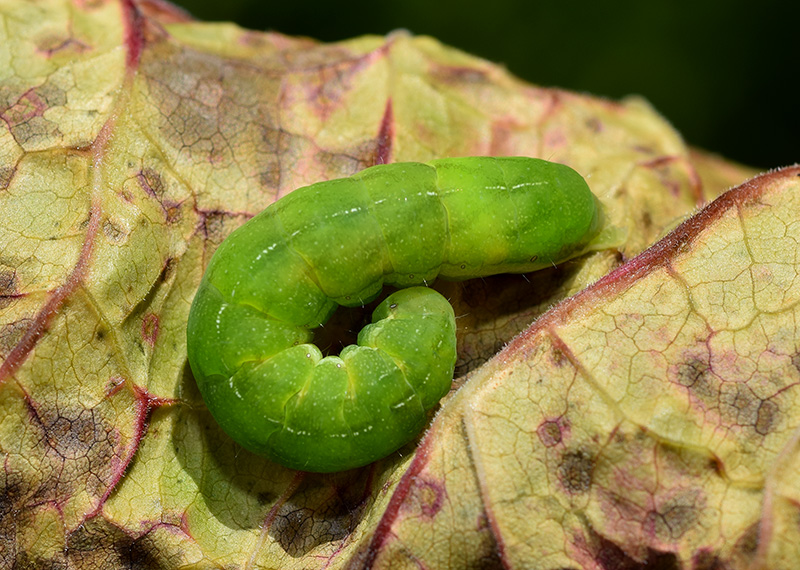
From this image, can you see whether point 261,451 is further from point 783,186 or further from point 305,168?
point 783,186

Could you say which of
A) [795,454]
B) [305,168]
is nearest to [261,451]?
[305,168]

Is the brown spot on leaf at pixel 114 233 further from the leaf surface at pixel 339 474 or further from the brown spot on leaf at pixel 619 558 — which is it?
the brown spot on leaf at pixel 619 558

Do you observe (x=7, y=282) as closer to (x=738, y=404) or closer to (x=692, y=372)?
(x=692, y=372)

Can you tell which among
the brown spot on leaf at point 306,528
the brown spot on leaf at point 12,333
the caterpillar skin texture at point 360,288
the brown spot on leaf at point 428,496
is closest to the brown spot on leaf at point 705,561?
the brown spot on leaf at point 428,496

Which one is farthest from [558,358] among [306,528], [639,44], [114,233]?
[639,44]

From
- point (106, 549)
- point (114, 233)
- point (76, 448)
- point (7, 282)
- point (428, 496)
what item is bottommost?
point (106, 549)
